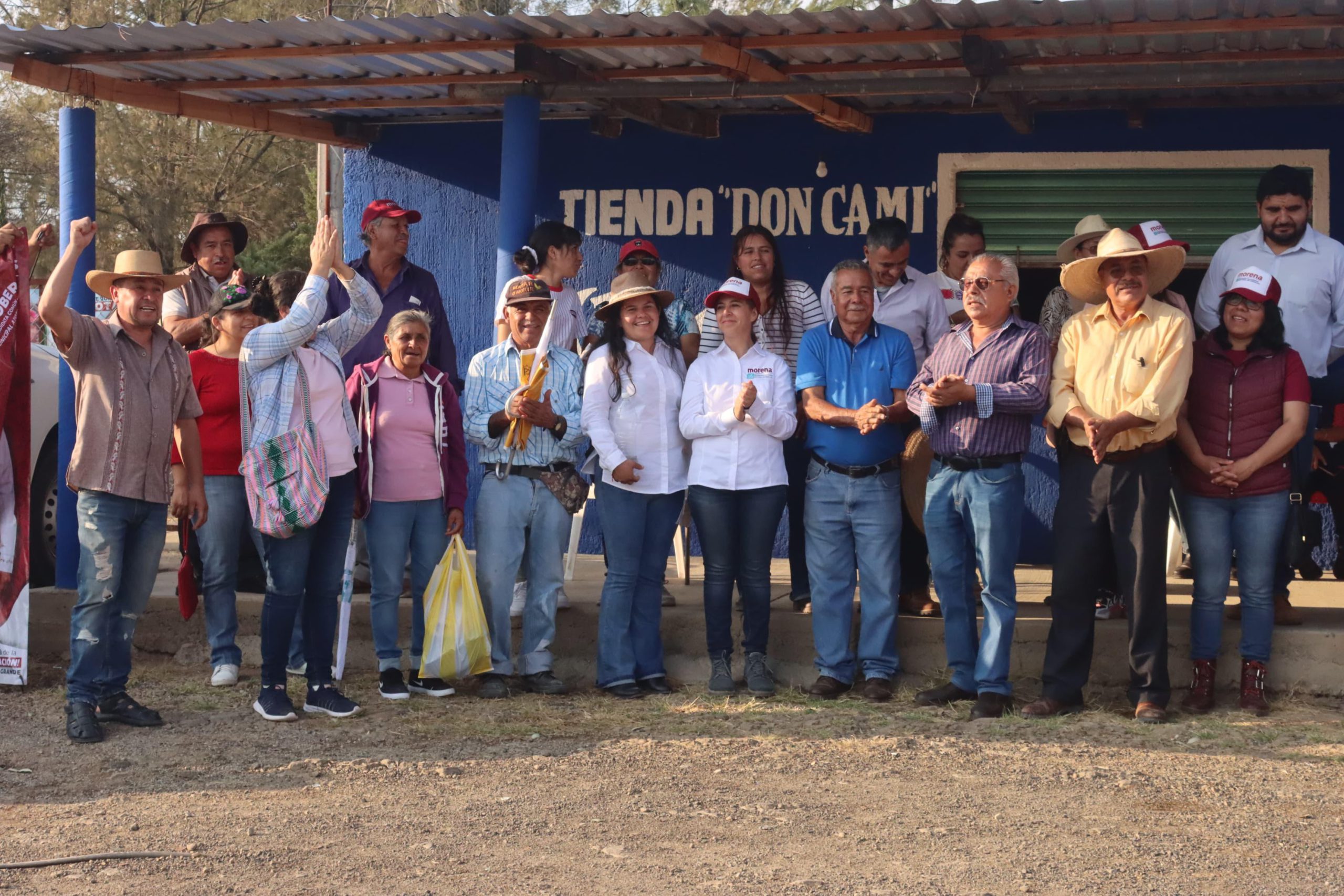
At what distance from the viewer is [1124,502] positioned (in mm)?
5984

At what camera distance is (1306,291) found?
21.1 feet

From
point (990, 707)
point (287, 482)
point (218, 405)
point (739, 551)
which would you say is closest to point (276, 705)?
point (287, 482)

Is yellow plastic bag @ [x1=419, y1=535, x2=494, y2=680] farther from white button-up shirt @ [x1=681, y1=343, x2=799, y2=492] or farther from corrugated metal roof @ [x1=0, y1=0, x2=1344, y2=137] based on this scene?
corrugated metal roof @ [x1=0, y1=0, x2=1344, y2=137]

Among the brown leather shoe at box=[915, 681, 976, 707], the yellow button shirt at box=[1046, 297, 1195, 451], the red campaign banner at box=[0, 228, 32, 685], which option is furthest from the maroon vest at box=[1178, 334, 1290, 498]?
the red campaign banner at box=[0, 228, 32, 685]

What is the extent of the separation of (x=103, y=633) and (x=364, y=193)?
4.39 metres

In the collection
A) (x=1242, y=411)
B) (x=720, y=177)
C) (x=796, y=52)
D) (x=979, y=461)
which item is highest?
(x=796, y=52)

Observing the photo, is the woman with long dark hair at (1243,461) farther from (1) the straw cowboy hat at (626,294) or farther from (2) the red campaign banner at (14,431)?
(2) the red campaign banner at (14,431)

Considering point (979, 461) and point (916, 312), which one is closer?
point (979, 461)

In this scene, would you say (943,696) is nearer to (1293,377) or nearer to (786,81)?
(1293,377)

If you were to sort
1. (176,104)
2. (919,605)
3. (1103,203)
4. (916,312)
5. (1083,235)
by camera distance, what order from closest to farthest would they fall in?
(1083,235) < (916,312) < (919,605) < (176,104) < (1103,203)

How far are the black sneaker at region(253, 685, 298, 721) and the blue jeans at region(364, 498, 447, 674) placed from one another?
53 cm

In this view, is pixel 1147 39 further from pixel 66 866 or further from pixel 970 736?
pixel 66 866

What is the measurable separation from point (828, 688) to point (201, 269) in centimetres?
352

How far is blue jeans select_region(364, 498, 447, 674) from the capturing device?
20.7ft
